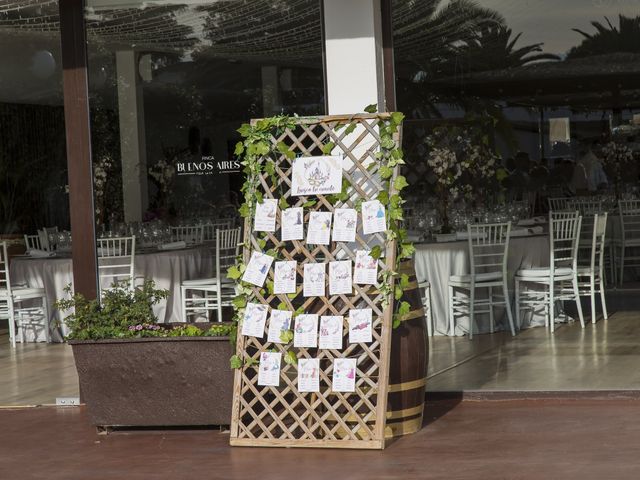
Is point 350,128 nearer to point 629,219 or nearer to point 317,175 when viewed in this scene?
point 317,175

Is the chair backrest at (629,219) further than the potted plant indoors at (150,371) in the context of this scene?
Yes

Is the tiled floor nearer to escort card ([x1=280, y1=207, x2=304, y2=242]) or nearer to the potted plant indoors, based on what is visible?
the potted plant indoors

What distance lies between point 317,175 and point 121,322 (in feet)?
4.34

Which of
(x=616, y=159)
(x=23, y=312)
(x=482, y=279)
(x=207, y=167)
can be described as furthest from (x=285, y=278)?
(x=616, y=159)

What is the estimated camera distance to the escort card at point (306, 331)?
5340 mm

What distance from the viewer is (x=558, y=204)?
468 inches

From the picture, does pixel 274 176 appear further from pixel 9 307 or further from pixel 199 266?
pixel 9 307

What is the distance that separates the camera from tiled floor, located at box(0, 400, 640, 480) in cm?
477

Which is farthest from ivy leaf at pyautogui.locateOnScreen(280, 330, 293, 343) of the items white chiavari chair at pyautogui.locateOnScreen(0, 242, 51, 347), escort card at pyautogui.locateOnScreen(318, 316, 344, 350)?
white chiavari chair at pyautogui.locateOnScreen(0, 242, 51, 347)

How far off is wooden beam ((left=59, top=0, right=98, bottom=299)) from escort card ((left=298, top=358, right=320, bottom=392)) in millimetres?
1817

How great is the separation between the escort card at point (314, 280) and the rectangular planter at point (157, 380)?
50 cm

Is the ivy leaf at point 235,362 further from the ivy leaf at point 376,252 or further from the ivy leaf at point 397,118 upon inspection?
the ivy leaf at point 397,118

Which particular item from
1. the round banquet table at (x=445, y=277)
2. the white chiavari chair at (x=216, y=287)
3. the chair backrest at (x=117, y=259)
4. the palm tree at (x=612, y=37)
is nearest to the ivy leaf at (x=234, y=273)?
the chair backrest at (x=117, y=259)

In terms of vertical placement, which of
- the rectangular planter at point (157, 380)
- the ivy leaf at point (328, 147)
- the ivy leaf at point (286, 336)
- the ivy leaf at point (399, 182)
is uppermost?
the ivy leaf at point (328, 147)
